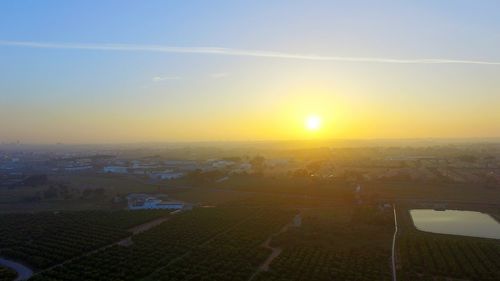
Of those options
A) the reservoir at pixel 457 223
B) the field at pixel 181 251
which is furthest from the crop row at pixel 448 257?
the field at pixel 181 251

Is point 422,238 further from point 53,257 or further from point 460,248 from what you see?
point 53,257

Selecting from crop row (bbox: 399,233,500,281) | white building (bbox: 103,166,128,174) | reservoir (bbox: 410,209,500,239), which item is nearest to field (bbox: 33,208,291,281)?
crop row (bbox: 399,233,500,281)

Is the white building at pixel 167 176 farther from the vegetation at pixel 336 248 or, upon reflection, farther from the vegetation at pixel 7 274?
the vegetation at pixel 7 274

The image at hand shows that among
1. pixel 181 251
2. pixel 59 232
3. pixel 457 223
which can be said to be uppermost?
pixel 59 232

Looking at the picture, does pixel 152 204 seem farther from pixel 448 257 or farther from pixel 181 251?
pixel 448 257

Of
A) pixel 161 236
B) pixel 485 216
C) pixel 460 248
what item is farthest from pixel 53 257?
pixel 485 216

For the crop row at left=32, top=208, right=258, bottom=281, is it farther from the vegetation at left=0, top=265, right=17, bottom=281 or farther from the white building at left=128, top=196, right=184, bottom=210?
the white building at left=128, top=196, right=184, bottom=210

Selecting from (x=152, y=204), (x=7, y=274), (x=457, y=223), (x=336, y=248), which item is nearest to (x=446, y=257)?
(x=336, y=248)
